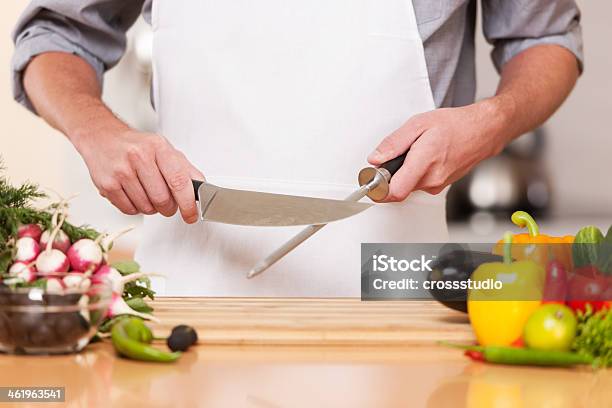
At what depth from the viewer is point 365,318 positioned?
1067 mm

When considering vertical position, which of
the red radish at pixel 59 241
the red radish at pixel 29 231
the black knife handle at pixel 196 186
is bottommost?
the red radish at pixel 59 241

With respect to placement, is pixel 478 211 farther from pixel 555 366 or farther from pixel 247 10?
pixel 555 366

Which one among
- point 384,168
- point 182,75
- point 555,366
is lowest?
point 555,366

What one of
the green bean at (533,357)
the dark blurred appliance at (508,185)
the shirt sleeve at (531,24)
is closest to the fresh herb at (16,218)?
the green bean at (533,357)

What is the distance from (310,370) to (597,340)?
0.94 feet

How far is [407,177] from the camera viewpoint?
3.98 ft

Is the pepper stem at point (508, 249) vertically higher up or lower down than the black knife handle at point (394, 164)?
lower down

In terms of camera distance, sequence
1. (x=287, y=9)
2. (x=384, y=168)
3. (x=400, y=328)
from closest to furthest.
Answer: (x=400, y=328)
(x=384, y=168)
(x=287, y=9)

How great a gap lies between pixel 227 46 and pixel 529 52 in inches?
21.0

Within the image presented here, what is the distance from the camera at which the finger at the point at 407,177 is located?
1.21 m

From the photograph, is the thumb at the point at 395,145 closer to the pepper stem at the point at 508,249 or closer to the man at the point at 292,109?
the man at the point at 292,109

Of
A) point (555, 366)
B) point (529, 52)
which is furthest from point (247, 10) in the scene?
point (555, 366)

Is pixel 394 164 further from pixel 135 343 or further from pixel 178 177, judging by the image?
pixel 135 343

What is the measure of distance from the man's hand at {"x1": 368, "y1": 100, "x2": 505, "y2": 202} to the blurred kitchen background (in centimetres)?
147
